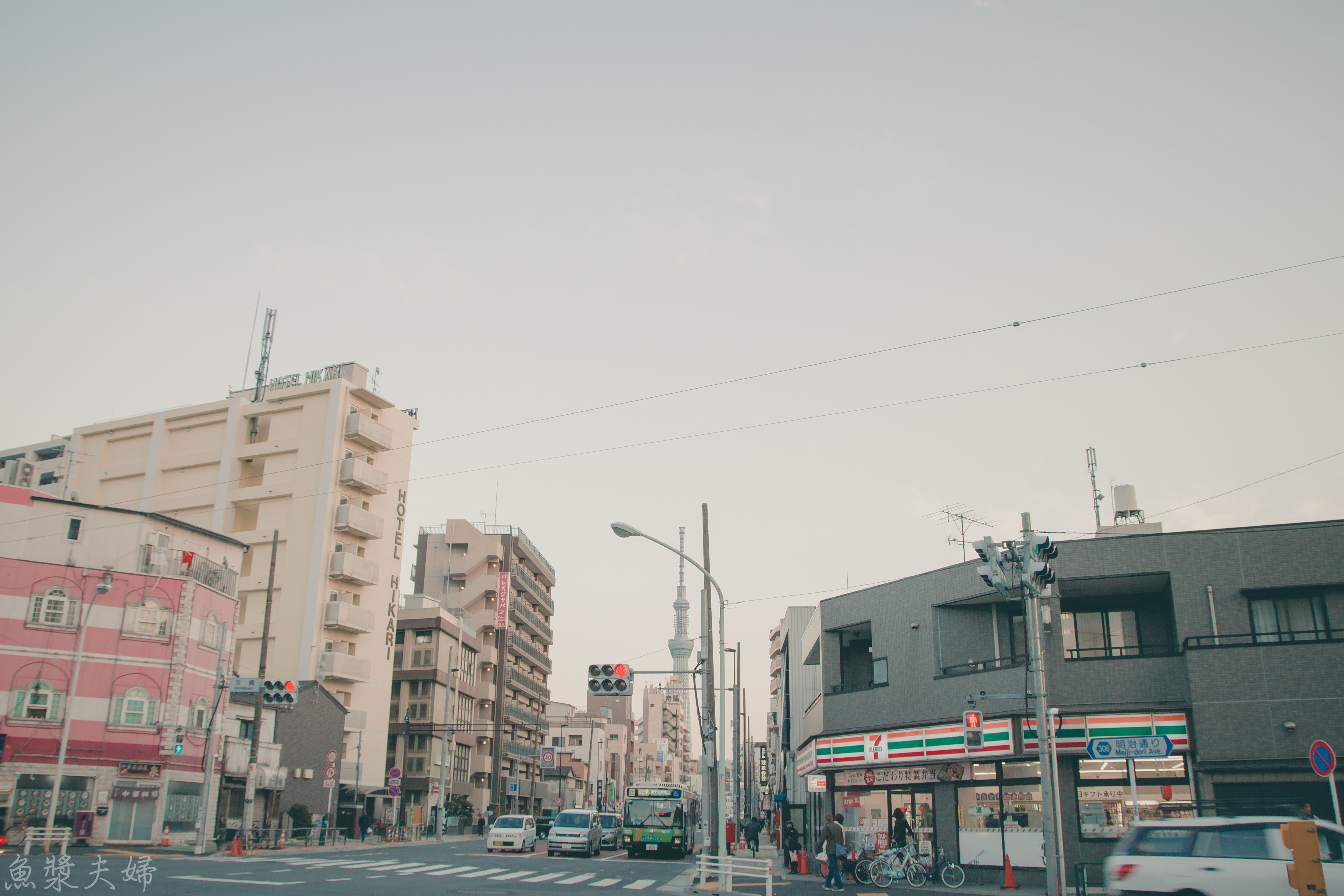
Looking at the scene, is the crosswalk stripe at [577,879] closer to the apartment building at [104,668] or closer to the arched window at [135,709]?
the apartment building at [104,668]

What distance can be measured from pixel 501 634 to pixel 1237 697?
2729 inches

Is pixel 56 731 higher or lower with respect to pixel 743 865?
higher

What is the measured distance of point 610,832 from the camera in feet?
159

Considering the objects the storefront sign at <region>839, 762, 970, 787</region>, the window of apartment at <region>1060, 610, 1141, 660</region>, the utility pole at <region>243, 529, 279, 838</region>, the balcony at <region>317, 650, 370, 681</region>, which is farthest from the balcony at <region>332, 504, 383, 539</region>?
the window of apartment at <region>1060, 610, 1141, 660</region>

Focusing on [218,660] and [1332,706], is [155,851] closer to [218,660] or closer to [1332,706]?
[218,660]

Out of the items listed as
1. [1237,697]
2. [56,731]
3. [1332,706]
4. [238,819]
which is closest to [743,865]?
[1237,697]

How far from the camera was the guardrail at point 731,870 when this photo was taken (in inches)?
704

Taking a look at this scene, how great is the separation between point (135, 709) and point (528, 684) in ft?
191

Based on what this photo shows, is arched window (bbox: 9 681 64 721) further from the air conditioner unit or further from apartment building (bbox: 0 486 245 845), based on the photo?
the air conditioner unit

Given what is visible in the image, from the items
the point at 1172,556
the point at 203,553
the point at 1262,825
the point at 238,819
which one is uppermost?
the point at 203,553

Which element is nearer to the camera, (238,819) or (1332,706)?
(1332,706)

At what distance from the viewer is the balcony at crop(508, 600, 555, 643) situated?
282ft

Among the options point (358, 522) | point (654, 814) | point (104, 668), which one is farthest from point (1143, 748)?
point (358, 522)

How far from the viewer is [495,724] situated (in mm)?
81500
